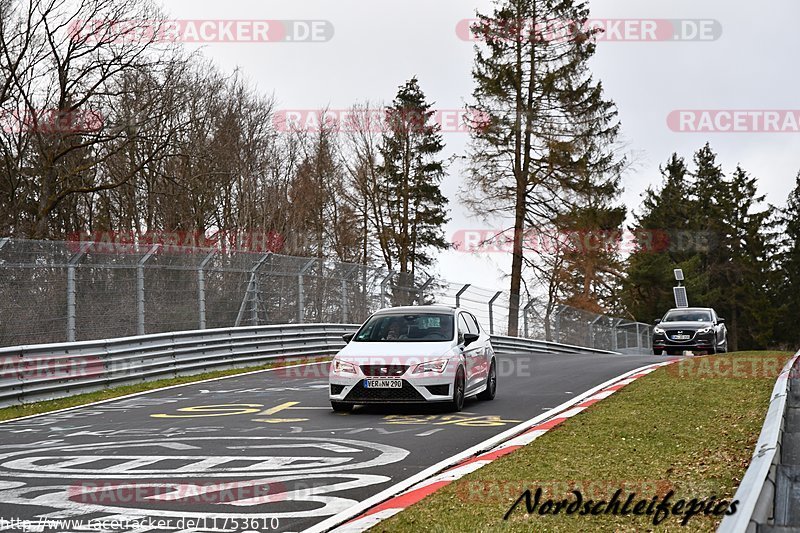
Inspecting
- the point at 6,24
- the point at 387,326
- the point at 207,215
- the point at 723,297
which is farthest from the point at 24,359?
the point at 723,297

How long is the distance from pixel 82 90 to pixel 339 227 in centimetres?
2503

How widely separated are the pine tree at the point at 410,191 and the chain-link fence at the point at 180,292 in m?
22.8

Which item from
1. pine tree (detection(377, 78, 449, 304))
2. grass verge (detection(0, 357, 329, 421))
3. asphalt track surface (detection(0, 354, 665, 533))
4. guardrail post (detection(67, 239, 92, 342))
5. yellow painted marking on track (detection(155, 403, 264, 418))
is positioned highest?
pine tree (detection(377, 78, 449, 304))

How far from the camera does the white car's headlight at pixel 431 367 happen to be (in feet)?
40.8

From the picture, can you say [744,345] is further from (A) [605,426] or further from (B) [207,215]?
(A) [605,426]

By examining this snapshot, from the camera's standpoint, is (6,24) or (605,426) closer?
(605,426)

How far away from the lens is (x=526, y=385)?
16484 mm

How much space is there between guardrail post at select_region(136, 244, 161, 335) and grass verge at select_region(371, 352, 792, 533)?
971 centimetres

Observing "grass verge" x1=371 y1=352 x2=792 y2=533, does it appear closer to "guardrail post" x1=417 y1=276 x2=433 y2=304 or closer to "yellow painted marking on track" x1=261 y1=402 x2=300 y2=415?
"yellow painted marking on track" x1=261 y1=402 x2=300 y2=415

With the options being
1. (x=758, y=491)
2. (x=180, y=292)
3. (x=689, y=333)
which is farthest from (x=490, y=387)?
(x=689, y=333)

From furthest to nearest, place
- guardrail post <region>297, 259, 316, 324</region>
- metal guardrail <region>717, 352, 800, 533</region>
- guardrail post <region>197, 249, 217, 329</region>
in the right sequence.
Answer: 1. guardrail post <region>297, 259, 316, 324</region>
2. guardrail post <region>197, 249, 217, 329</region>
3. metal guardrail <region>717, 352, 800, 533</region>

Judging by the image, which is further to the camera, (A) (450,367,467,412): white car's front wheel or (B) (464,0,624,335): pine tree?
(B) (464,0,624,335): pine tree

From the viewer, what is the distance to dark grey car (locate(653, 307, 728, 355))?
28.7 meters

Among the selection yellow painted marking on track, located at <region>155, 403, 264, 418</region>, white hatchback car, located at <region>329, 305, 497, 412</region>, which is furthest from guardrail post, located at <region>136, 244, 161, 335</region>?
white hatchback car, located at <region>329, 305, 497, 412</region>
